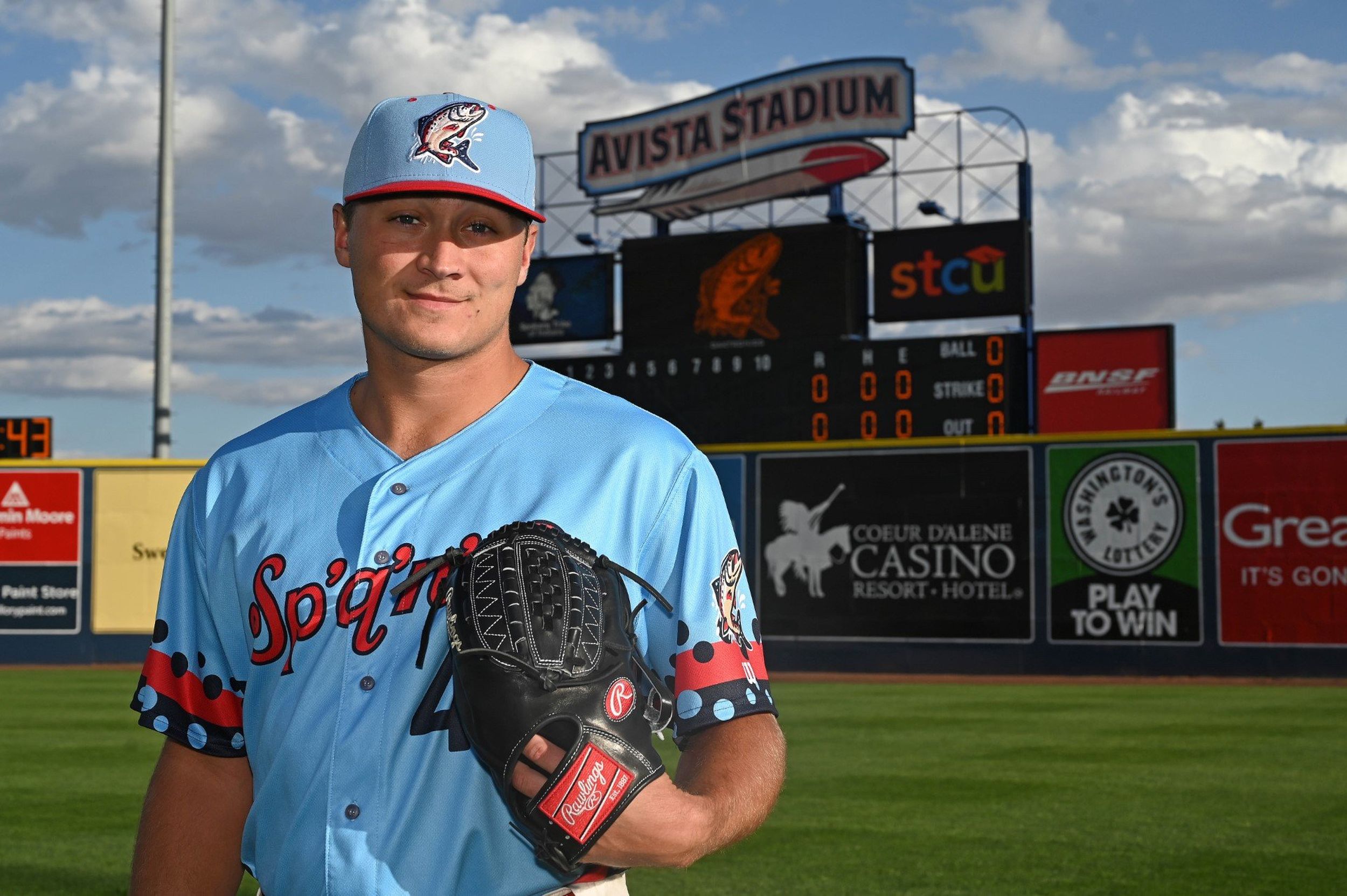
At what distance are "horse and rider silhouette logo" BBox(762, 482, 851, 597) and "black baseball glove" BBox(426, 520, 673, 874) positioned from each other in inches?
673

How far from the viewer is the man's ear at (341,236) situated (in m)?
2.08

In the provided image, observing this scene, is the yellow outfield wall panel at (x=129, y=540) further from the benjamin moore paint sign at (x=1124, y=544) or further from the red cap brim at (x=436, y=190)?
the red cap brim at (x=436, y=190)

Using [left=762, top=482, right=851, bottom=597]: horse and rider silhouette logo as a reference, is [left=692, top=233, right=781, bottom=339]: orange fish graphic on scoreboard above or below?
above

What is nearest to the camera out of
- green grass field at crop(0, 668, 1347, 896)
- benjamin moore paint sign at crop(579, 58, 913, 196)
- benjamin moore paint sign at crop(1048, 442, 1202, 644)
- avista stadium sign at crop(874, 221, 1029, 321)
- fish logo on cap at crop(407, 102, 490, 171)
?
fish logo on cap at crop(407, 102, 490, 171)

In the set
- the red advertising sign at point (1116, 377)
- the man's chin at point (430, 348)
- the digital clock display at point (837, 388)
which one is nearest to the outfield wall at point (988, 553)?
the digital clock display at point (837, 388)

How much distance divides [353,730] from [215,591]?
0.33 m

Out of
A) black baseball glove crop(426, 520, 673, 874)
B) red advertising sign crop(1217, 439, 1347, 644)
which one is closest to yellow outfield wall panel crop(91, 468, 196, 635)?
red advertising sign crop(1217, 439, 1347, 644)

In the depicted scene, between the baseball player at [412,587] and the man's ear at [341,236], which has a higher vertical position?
the man's ear at [341,236]

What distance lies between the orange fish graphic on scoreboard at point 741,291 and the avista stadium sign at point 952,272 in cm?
148

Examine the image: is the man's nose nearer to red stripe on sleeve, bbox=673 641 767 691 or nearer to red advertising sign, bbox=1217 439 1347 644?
red stripe on sleeve, bbox=673 641 767 691

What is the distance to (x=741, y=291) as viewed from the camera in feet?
68.5

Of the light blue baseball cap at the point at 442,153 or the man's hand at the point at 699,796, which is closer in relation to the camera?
the man's hand at the point at 699,796

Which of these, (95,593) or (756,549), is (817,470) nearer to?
(756,549)

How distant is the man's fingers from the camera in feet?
5.53
